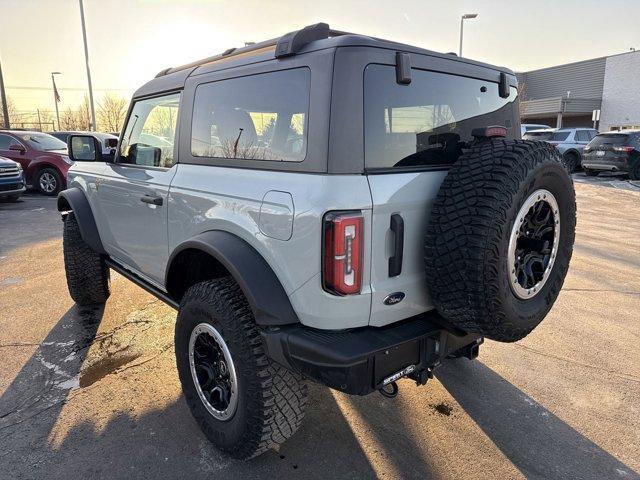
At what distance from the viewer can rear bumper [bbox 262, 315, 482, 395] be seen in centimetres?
189

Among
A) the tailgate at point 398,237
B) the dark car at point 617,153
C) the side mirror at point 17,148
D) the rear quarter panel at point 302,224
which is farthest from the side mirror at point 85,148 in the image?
the dark car at point 617,153

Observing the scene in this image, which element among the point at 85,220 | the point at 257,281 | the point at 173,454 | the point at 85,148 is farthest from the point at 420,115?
the point at 85,220

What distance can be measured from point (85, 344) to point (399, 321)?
274 centimetres

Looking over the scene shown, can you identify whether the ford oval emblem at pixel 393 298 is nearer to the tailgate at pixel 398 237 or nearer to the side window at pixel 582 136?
the tailgate at pixel 398 237

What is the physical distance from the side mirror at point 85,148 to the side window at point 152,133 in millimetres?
265

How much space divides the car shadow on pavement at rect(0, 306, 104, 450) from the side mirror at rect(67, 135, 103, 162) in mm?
1443

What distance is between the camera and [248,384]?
218 centimetres

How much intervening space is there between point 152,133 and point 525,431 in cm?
305

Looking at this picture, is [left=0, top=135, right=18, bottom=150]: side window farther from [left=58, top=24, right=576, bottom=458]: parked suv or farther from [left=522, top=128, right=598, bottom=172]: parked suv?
[left=522, top=128, right=598, bottom=172]: parked suv

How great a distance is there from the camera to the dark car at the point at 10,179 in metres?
10.0

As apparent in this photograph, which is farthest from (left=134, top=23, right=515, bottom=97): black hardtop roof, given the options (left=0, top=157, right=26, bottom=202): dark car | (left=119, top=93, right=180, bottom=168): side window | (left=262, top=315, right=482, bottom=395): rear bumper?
(left=0, top=157, right=26, bottom=202): dark car

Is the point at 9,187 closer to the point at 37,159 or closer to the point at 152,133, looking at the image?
the point at 37,159

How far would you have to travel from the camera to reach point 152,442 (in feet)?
8.30

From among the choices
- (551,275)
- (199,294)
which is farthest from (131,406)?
(551,275)
